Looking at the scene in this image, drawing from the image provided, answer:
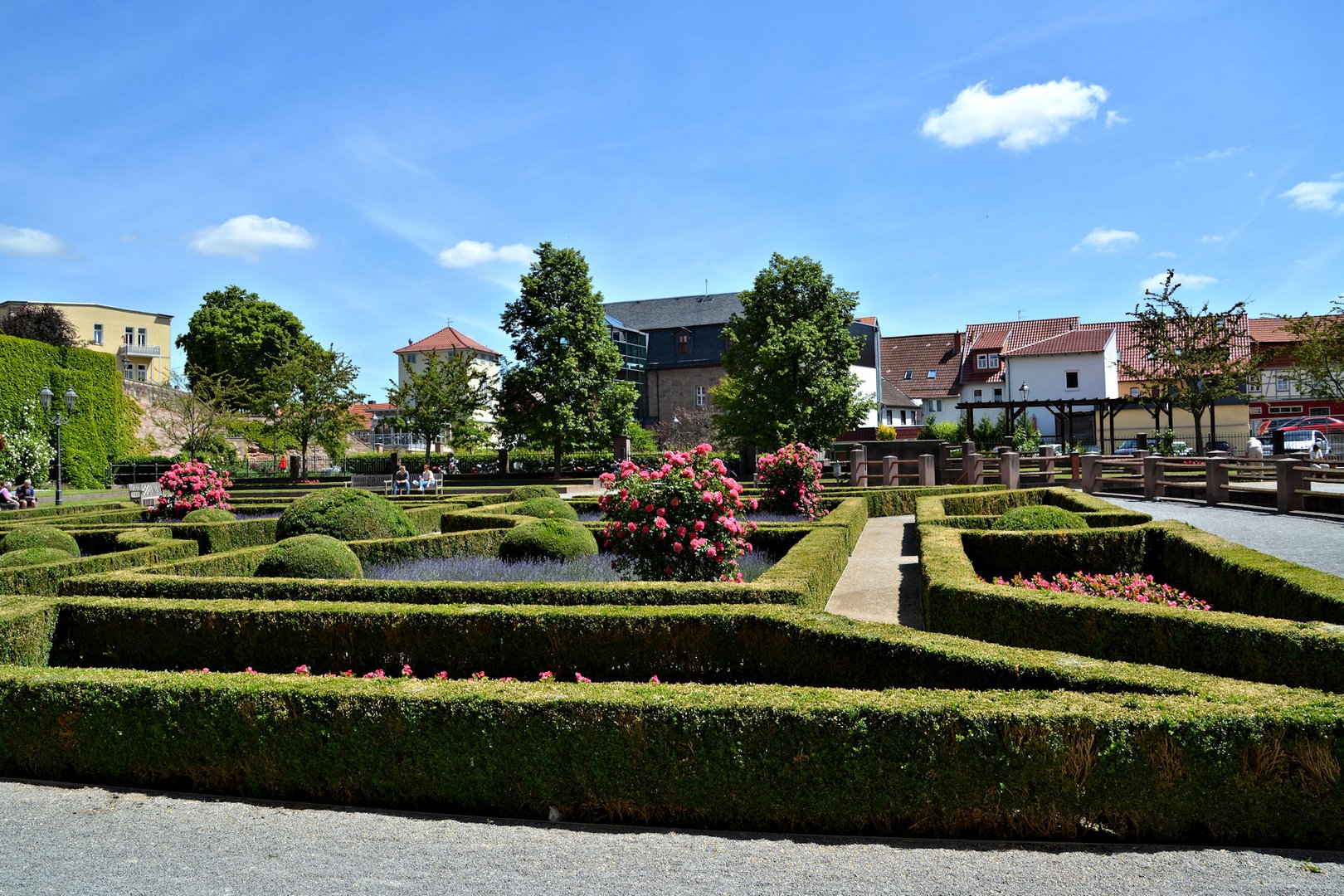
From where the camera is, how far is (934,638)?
5.75 m

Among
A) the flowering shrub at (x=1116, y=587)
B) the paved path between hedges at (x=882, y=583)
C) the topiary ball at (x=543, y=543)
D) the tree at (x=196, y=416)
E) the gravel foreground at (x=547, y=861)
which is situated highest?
the tree at (x=196, y=416)

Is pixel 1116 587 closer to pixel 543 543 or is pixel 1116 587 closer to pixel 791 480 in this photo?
pixel 543 543

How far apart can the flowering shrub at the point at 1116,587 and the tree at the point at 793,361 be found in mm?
24835

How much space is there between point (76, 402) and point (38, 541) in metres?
30.0

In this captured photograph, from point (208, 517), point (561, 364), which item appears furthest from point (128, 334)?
point (208, 517)

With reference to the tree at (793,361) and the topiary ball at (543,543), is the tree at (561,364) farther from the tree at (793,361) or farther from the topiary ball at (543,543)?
the topiary ball at (543,543)

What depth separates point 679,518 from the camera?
919 centimetres

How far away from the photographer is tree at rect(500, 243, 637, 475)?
3781cm

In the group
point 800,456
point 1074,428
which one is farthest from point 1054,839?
point 1074,428

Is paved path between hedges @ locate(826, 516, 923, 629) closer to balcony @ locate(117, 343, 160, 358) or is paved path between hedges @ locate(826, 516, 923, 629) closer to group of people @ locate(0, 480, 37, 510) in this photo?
group of people @ locate(0, 480, 37, 510)

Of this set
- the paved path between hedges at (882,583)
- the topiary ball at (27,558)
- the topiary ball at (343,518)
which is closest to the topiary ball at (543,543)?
the topiary ball at (343,518)

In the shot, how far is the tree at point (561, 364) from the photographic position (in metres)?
37.8

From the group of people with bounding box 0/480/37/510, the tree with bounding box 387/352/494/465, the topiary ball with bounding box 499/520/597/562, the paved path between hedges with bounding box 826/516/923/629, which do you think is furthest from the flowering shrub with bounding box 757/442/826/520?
the tree with bounding box 387/352/494/465

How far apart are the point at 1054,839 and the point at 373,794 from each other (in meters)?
3.75
